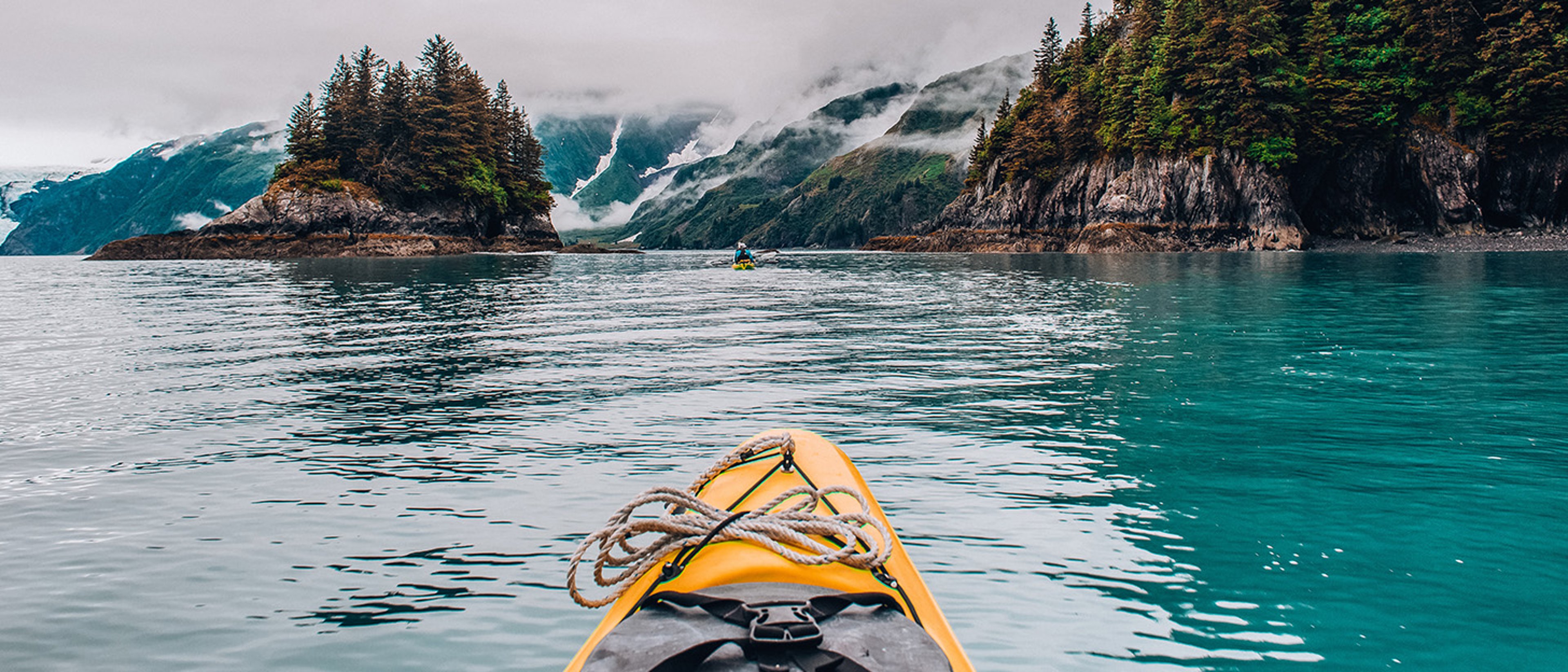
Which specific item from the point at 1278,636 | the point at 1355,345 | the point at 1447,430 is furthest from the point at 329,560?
the point at 1355,345

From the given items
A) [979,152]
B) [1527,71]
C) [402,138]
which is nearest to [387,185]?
[402,138]

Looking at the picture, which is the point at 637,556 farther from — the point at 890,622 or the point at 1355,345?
the point at 1355,345

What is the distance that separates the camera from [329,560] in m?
5.94

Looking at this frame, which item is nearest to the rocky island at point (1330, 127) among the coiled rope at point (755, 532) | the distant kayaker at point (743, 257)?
the distant kayaker at point (743, 257)

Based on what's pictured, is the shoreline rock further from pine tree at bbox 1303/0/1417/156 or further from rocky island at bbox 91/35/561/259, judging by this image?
rocky island at bbox 91/35/561/259

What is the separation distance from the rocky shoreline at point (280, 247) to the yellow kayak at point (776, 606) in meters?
96.8

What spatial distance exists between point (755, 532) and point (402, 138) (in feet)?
388

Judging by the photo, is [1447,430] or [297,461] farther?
[1447,430]

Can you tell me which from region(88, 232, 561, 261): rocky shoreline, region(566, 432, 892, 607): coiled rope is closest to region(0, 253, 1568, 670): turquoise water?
region(566, 432, 892, 607): coiled rope

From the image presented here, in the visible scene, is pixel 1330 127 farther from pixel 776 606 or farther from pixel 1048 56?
pixel 776 606

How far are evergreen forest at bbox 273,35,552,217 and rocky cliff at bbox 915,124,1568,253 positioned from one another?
8235 centimetres

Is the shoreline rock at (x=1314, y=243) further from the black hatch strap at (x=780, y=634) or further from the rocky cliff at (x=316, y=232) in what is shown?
the black hatch strap at (x=780, y=634)

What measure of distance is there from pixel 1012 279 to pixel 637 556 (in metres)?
39.5

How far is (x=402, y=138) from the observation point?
10619 centimetres
